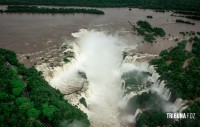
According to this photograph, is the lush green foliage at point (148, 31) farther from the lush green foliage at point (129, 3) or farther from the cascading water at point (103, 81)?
the lush green foliage at point (129, 3)

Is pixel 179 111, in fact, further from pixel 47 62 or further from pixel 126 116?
pixel 47 62

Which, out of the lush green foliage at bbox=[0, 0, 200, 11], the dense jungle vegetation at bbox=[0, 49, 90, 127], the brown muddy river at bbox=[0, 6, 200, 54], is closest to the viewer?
the dense jungle vegetation at bbox=[0, 49, 90, 127]

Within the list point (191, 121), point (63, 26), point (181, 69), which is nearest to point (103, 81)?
point (181, 69)

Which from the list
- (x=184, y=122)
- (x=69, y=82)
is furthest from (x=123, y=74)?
(x=184, y=122)

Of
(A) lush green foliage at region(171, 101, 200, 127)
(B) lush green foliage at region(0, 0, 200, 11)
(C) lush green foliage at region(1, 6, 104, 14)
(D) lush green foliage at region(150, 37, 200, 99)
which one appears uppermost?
(B) lush green foliage at region(0, 0, 200, 11)

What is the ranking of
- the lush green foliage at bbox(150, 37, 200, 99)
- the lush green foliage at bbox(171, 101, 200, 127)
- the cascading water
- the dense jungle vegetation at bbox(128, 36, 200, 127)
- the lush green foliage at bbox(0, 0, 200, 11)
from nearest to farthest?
the lush green foliage at bbox(171, 101, 200, 127), the dense jungle vegetation at bbox(128, 36, 200, 127), the cascading water, the lush green foliage at bbox(150, 37, 200, 99), the lush green foliage at bbox(0, 0, 200, 11)

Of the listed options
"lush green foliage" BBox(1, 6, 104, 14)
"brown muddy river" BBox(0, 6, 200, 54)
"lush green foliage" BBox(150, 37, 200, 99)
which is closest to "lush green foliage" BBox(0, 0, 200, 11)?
"brown muddy river" BBox(0, 6, 200, 54)

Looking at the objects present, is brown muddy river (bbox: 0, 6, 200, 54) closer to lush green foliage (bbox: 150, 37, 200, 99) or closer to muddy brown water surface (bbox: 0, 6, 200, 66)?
muddy brown water surface (bbox: 0, 6, 200, 66)

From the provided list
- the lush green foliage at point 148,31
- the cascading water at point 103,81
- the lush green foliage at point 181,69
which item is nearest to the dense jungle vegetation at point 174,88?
the lush green foliage at point 181,69
